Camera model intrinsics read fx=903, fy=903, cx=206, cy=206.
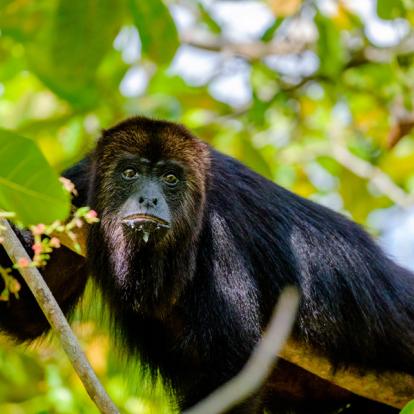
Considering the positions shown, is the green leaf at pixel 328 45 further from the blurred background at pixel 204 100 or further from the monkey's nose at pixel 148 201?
the monkey's nose at pixel 148 201

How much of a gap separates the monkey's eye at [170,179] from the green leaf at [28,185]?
1.94m

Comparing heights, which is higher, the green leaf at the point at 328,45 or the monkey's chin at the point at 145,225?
the green leaf at the point at 328,45

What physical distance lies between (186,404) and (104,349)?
1915 millimetres

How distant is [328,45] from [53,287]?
2556 mm

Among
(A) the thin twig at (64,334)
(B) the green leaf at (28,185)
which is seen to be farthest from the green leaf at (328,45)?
(B) the green leaf at (28,185)

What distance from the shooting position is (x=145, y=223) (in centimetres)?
389

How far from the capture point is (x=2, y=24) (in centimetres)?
520

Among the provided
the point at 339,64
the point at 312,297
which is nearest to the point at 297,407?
the point at 312,297

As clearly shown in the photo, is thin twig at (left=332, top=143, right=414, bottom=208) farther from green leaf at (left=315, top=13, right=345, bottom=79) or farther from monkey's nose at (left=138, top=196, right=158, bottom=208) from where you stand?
monkey's nose at (left=138, top=196, right=158, bottom=208)

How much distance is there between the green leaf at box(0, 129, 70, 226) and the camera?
230cm

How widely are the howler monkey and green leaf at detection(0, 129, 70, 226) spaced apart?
1.54m

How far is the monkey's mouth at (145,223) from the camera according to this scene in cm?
388

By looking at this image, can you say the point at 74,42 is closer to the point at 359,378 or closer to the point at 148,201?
the point at 148,201

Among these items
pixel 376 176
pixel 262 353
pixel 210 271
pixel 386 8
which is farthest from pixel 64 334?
pixel 376 176
